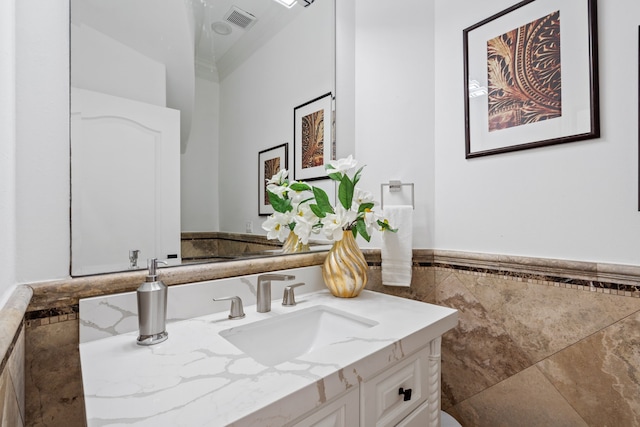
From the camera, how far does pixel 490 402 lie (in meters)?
1.22

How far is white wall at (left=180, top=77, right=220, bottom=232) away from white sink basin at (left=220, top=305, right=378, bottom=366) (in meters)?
0.39

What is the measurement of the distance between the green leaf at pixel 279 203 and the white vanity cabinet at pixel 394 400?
0.69 m

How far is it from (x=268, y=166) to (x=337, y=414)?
0.91 meters

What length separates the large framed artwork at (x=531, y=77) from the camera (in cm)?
100

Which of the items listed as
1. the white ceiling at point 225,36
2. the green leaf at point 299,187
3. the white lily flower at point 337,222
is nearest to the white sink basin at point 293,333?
the white lily flower at point 337,222

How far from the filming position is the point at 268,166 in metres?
1.25

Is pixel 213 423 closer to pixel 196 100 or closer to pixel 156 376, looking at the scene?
pixel 156 376

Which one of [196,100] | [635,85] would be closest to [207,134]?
[196,100]

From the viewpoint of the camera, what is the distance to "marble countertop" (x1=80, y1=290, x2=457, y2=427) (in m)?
0.48

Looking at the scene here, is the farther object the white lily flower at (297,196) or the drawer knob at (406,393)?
the white lily flower at (297,196)

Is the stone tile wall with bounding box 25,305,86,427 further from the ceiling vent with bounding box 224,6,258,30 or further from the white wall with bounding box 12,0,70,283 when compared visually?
the ceiling vent with bounding box 224,6,258,30

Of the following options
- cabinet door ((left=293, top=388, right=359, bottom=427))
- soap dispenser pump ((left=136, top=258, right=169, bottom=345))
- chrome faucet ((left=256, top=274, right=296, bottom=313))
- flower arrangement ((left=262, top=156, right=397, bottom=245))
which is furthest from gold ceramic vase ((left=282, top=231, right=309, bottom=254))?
cabinet door ((left=293, top=388, right=359, bottom=427))

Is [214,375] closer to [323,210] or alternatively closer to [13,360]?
[13,360]

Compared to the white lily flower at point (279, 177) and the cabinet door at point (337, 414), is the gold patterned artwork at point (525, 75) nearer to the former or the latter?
the white lily flower at point (279, 177)
